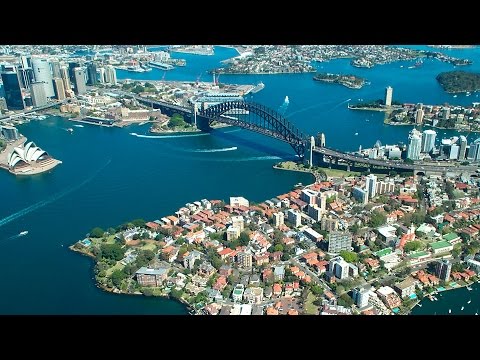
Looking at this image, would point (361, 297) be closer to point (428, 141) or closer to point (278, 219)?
point (278, 219)

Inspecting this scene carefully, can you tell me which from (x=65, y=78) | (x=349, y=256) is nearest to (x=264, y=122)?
(x=349, y=256)

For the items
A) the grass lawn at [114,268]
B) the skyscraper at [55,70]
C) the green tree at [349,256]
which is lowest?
the grass lawn at [114,268]

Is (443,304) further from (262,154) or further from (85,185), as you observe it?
(85,185)

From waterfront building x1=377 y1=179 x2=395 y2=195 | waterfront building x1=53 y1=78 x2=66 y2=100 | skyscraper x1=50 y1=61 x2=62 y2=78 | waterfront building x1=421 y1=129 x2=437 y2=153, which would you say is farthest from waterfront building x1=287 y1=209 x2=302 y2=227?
skyscraper x1=50 y1=61 x2=62 y2=78

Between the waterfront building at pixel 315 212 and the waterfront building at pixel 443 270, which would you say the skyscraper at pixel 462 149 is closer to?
the waterfront building at pixel 315 212

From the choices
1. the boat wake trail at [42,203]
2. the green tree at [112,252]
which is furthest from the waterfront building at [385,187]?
the boat wake trail at [42,203]

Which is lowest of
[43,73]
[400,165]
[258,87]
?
[400,165]
